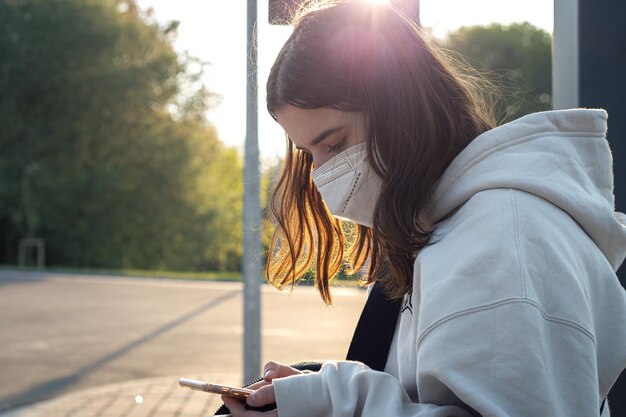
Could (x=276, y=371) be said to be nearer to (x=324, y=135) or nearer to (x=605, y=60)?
(x=324, y=135)

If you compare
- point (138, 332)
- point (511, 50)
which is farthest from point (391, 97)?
point (511, 50)

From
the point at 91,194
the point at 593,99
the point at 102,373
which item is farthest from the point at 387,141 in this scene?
the point at 91,194

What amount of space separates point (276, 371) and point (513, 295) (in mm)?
564

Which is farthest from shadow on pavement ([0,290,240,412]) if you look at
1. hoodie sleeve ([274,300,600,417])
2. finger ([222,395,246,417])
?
hoodie sleeve ([274,300,600,417])

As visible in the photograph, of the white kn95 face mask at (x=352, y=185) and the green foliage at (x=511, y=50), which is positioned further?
the green foliage at (x=511, y=50)

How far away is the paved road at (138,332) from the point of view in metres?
7.85

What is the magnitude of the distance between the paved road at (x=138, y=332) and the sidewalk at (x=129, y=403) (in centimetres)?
27

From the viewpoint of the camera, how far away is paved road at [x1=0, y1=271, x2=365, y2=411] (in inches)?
309

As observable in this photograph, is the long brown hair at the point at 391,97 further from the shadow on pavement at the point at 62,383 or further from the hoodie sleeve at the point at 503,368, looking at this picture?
the shadow on pavement at the point at 62,383

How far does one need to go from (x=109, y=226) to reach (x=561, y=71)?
29259mm

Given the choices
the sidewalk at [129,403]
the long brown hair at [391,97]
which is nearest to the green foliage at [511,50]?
the sidewalk at [129,403]

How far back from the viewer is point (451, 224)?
145 centimetres

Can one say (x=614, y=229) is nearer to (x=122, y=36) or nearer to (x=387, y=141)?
(x=387, y=141)

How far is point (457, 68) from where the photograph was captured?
1.89 metres
